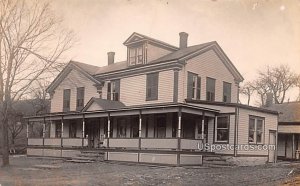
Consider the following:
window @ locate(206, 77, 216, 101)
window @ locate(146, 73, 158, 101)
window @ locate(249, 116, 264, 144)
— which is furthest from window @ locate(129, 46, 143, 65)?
window @ locate(249, 116, 264, 144)

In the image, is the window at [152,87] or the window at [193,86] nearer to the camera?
the window at [193,86]

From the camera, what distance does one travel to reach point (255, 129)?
15.7 m

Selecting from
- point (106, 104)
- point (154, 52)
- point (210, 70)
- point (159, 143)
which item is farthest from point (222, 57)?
point (106, 104)

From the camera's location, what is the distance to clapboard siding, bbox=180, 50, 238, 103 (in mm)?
15883

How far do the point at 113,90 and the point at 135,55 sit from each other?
→ 1.96 metres

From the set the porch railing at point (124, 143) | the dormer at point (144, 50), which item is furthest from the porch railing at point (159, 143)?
the dormer at point (144, 50)

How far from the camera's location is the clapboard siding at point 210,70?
15.9 meters

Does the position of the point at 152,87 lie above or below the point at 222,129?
above

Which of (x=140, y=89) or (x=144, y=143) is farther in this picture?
(x=140, y=89)

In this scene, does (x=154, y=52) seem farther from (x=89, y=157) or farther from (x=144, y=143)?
(x=89, y=157)

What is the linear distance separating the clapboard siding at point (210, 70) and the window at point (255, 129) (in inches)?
80.8

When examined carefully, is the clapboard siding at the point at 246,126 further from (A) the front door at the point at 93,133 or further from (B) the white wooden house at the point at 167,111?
(A) the front door at the point at 93,133

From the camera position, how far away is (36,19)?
10664 millimetres

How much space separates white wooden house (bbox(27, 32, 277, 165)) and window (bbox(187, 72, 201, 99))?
4 cm
